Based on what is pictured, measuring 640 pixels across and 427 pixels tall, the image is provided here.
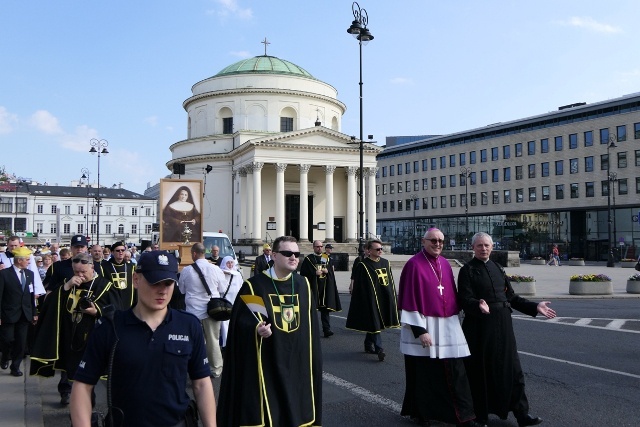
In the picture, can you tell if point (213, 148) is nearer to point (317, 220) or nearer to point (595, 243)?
point (317, 220)

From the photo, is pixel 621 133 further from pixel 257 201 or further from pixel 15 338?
pixel 15 338

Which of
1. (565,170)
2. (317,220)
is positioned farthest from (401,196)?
(317,220)

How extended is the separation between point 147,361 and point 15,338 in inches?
293

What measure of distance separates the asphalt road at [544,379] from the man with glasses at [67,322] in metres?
0.64

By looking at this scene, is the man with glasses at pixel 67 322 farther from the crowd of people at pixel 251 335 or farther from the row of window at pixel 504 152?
the row of window at pixel 504 152

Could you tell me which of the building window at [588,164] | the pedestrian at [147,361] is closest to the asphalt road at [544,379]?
the pedestrian at [147,361]

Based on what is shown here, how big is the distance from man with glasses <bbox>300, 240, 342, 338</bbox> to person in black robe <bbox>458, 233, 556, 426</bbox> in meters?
6.46

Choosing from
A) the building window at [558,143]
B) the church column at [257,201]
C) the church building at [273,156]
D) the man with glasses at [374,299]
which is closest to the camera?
the man with glasses at [374,299]

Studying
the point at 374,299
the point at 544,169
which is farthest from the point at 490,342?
the point at 544,169

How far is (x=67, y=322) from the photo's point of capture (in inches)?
275

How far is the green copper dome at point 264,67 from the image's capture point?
209 ft

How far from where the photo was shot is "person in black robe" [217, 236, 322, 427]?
174 inches

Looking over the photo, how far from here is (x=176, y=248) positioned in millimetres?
17938

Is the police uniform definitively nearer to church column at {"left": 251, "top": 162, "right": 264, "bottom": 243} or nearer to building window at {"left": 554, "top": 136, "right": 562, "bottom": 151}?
church column at {"left": 251, "top": 162, "right": 264, "bottom": 243}
